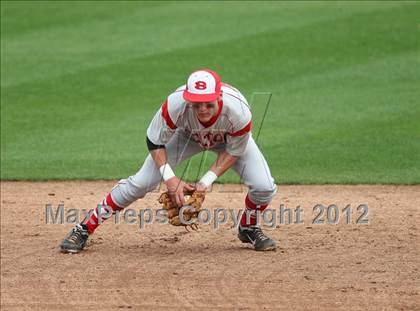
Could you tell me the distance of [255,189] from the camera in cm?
703

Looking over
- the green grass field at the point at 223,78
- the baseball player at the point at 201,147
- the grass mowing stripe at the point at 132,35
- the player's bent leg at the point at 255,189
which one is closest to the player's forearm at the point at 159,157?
the baseball player at the point at 201,147

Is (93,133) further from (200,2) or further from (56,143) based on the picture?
(200,2)

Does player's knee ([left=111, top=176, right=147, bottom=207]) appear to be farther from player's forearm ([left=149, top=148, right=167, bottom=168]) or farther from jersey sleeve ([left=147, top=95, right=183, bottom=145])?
jersey sleeve ([left=147, top=95, right=183, bottom=145])

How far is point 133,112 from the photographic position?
39.9 ft

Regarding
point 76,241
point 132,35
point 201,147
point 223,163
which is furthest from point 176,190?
point 132,35

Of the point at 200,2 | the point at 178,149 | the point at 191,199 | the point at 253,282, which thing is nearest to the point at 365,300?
the point at 253,282

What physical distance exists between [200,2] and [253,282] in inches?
449

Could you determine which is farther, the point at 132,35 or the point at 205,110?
the point at 132,35

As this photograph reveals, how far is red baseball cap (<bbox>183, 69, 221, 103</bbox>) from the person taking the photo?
636cm

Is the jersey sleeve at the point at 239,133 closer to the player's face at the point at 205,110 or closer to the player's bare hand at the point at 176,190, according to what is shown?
the player's face at the point at 205,110

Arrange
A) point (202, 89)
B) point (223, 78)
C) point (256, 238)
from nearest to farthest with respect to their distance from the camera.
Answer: point (202, 89) → point (256, 238) → point (223, 78)

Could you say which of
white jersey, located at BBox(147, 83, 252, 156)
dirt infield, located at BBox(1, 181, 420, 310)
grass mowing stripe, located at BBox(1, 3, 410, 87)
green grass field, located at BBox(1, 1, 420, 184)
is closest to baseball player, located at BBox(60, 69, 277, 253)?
white jersey, located at BBox(147, 83, 252, 156)

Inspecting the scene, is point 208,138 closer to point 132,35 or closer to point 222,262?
point 222,262

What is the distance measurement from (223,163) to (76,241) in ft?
4.91
